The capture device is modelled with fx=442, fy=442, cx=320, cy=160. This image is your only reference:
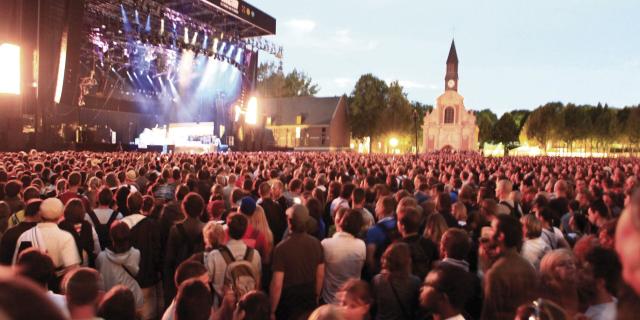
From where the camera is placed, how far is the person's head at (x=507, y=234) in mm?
3865

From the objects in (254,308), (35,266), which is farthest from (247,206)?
(254,308)

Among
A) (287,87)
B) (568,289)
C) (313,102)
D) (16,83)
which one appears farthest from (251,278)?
(287,87)

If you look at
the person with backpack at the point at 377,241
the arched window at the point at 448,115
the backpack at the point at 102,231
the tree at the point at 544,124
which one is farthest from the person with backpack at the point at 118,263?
the tree at the point at 544,124

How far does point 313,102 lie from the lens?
63531 millimetres

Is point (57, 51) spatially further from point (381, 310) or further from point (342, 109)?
point (342, 109)

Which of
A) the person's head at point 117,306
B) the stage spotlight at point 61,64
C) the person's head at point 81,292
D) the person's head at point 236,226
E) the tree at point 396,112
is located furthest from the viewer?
the tree at point 396,112

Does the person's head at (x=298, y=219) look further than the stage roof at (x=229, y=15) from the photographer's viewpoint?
No

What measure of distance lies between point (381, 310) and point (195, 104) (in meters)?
40.1

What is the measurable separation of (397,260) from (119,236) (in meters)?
2.68

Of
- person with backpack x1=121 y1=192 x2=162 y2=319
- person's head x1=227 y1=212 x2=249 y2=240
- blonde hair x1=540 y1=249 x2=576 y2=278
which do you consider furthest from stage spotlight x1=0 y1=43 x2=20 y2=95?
blonde hair x1=540 y1=249 x2=576 y2=278

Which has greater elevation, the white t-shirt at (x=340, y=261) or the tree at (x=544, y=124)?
the tree at (x=544, y=124)

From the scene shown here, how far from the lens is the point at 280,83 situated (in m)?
79.2

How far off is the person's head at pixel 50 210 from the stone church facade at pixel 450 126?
67947 mm

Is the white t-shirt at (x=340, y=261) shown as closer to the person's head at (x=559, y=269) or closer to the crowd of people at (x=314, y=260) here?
the crowd of people at (x=314, y=260)
